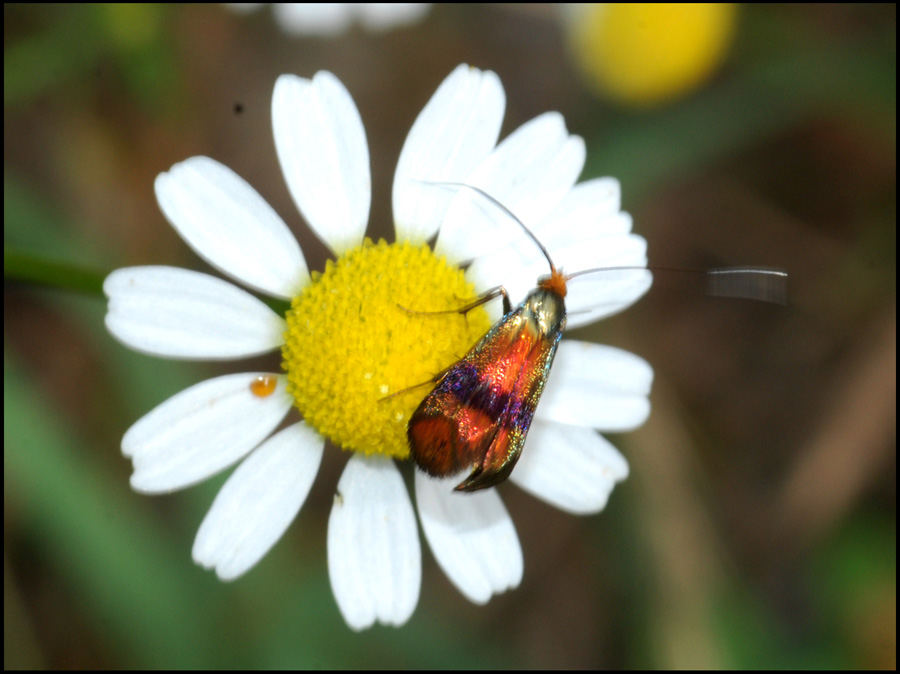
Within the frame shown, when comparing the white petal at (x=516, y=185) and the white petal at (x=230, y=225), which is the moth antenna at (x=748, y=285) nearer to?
the white petal at (x=516, y=185)

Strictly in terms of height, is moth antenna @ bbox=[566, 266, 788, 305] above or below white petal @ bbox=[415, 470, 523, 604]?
below

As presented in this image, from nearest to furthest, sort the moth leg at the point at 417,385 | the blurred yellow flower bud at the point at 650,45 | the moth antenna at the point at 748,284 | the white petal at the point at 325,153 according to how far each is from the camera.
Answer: the moth leg at the point at 417,385 < the white petal at the point at 325,153 < the blurred yellow flower bud at the point at 650,45 < the moth antenna at the point at 748,284

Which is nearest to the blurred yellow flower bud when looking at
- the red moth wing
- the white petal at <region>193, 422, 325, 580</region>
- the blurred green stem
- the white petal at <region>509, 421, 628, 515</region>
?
the red moth wing

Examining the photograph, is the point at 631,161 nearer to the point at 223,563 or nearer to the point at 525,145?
the point at 525,145

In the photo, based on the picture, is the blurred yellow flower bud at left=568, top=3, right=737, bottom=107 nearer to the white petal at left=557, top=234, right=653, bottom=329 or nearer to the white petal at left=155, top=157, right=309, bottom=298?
the white petal at left=557, top=234, right=653, bottom=329

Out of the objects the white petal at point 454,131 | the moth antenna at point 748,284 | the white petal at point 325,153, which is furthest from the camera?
the moth antenna at point 748,284

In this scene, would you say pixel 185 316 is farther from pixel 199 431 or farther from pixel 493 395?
pixel 493 395

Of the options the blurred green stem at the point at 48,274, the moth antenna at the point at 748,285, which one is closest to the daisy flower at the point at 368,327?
the blurred green stem at the point at 48,274

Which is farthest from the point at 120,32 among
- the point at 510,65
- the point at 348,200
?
the point at 510,65
